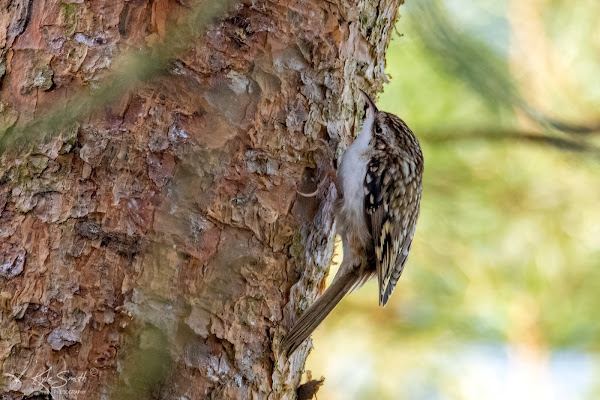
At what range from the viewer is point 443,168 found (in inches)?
105

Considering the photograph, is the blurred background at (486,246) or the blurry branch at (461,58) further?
the blurred background at (486,246)

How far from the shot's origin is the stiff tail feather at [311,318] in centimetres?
165

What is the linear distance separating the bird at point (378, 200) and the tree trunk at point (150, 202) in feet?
1.44

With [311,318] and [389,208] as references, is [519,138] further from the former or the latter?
[311,318]

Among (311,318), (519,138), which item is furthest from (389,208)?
(311,318)

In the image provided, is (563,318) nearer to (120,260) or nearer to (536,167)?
(536,167)

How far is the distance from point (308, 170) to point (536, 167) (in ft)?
3.92

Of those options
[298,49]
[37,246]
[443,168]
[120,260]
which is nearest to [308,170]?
[298,49]

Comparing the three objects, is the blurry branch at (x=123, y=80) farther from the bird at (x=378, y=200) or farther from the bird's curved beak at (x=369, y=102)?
the bird at (x=378, y=200)
